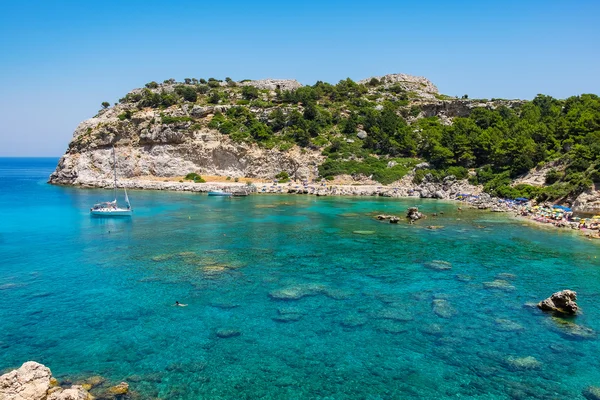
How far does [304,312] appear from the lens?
62.1 ft

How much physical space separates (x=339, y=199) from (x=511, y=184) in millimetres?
24234

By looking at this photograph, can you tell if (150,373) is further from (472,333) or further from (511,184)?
(511,184)

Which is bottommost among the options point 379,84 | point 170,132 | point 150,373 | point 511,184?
point 150,373

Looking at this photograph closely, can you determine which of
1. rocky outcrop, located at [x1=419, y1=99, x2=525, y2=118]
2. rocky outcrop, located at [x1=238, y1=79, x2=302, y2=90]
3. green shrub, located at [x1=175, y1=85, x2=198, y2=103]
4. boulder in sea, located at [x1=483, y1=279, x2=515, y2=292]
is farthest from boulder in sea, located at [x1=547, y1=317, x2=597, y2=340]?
rocky outcrop, located at [x1=238, y1=79, x2=302, y2=90]

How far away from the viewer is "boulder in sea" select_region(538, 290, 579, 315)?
1861cm

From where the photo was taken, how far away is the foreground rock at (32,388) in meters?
11.3

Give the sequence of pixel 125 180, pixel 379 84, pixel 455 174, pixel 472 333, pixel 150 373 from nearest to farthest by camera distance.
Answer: pixel 150 373, pixel 472 333, pixel 455 174, pixel 125 180, pixel 379 84

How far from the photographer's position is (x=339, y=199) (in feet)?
201

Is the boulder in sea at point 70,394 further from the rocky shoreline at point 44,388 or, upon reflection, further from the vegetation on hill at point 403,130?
the vegetation on hill at point 403,130

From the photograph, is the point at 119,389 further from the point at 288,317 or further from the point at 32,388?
the point at 288,317

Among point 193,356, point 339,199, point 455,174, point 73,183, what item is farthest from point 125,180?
point 193,356

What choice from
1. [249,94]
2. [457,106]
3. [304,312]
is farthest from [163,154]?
[304,312]

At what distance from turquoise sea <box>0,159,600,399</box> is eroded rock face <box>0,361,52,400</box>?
68.0 inches

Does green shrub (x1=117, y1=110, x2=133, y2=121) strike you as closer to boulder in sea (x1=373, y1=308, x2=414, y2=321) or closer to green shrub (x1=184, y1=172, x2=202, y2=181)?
green shrub (x1=184, y1=172, x2=202, y2=181)
